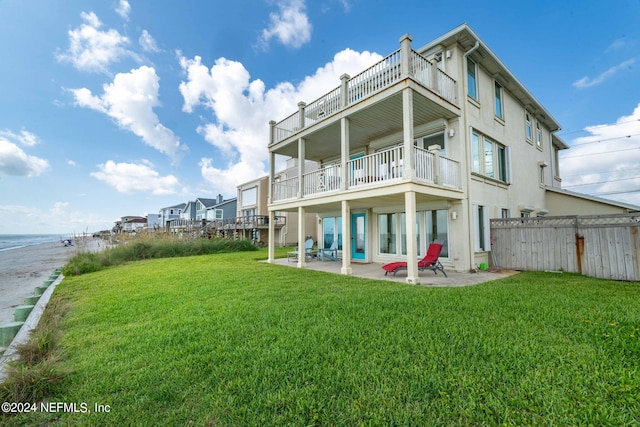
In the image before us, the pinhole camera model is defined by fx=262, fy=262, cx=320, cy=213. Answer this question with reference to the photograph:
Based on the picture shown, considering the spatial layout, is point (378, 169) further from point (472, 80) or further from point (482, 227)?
point (472, 80)

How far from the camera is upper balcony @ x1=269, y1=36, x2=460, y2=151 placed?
7.45m

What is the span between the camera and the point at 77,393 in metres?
2.38

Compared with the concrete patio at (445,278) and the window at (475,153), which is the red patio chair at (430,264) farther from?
the window at (475,153)

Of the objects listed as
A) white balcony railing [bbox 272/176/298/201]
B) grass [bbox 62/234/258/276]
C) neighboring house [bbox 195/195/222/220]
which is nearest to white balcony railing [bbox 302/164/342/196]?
white balcony railing [bbox 272/176/298/201]

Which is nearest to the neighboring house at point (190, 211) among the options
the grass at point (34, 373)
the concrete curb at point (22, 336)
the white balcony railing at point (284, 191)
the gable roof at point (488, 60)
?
the white balcony railing at point (284, 191)

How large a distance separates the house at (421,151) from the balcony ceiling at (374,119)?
0.13 feet

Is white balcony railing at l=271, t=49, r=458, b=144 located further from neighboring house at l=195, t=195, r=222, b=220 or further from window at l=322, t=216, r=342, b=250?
neighboring house at l=195, t=195, r=222, b=220

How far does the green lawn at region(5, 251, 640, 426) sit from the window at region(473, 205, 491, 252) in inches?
151

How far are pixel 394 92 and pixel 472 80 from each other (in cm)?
444

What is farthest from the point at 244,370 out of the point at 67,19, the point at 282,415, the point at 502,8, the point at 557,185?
the point at 557,185

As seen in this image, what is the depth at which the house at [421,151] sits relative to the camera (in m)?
7.58

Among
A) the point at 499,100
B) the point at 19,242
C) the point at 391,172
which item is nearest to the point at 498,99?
the point at 499,100

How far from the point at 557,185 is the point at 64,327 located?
2321 centimetres

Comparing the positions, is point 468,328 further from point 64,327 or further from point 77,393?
point 64,327
